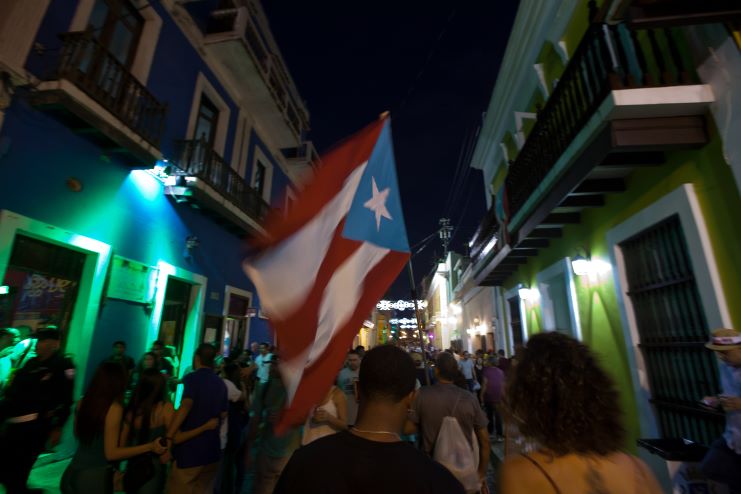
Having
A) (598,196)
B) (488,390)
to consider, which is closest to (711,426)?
(598,196)

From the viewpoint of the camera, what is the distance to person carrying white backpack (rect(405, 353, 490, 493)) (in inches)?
108

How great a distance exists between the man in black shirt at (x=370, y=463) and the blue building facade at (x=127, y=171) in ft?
19.2

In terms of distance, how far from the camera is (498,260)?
911 cm

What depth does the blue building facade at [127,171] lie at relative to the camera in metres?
5.20

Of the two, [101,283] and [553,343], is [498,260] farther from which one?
[101,283]

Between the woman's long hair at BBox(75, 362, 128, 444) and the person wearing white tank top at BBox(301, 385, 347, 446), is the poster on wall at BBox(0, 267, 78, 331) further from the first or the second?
the person wearing white tank top at BBox(301, 385, 347, 446)

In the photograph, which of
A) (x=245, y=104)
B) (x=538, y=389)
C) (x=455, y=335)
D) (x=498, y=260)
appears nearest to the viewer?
(x=538, y=389)

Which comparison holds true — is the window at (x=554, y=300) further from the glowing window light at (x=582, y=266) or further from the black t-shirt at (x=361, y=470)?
the black t-shirt at (x=361, y=470)

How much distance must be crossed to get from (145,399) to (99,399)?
1.06 ft

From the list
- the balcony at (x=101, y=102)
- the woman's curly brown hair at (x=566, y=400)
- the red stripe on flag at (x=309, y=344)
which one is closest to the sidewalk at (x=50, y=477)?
the red stripe on flag at (x=309, y=344)

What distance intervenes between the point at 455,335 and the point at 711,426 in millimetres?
23225

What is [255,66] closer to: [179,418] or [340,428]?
[179,418]

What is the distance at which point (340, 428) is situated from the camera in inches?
133

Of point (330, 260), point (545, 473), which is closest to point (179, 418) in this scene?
point (330, 260)
